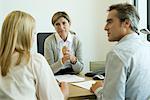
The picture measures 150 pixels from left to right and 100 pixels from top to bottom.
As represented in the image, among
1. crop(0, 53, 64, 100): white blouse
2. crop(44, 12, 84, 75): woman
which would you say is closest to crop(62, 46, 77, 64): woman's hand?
crop(44, 12, 84, 75): woman

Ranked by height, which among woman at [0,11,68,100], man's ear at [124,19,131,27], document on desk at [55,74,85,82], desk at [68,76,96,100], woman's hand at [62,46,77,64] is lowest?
document on desk at [55,74,85,82]

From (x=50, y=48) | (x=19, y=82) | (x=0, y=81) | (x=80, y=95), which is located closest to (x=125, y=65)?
(x=80, y=95)

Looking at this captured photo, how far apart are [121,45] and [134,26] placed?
7.3 inches

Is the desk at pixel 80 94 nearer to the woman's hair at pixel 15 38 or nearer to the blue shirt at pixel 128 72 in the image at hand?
the blue shirt at pixel 128 72

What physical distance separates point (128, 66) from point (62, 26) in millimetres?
1470

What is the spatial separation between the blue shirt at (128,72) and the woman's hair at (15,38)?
18.8 inches

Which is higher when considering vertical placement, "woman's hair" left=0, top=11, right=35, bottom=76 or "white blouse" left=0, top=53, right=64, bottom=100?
"woman's hair" left=0, top=11, right=35, bottom=76

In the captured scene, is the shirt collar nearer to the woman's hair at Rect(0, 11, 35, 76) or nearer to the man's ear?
the man's ear

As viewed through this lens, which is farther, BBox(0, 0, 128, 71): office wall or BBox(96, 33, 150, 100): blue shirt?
BBox(0, 0, 128, 71): office wall

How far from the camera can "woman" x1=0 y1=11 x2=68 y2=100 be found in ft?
5.30

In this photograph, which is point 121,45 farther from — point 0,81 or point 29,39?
point 0,81

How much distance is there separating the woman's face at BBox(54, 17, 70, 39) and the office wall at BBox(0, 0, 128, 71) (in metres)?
1.11

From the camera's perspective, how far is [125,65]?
157cm

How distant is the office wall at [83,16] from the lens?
13.2 ft
